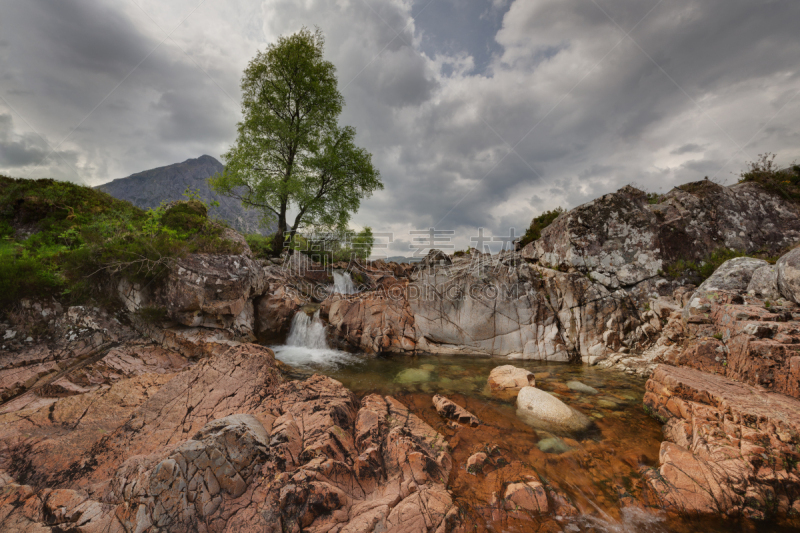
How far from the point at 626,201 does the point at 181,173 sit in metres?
182

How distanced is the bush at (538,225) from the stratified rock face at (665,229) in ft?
15.1

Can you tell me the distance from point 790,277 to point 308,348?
16416mm

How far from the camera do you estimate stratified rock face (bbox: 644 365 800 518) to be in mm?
3912

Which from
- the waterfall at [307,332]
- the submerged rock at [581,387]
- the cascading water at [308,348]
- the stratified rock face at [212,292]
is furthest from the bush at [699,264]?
the stratified rock face at [212,292]

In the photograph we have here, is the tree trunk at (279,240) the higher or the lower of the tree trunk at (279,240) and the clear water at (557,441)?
the higher

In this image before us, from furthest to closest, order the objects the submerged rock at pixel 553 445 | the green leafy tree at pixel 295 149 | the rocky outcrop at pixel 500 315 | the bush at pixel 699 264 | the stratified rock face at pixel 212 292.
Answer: the green leafy tree at pixel 295 149 < the rocky outcrop at pixel 500 315 < the bush at pixel 699 264 < the stratified rock face at pixel 212 292 < the submerged rock at pixel 553 445

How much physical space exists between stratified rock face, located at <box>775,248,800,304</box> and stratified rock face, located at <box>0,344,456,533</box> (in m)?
10.2

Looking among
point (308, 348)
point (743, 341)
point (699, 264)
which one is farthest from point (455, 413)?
point (699, 264)

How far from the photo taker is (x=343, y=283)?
67.5 ft

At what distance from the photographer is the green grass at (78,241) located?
7.70m

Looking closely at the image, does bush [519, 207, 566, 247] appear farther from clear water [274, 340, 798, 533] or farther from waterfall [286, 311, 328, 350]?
waterfall [286, 311, 328, 350]

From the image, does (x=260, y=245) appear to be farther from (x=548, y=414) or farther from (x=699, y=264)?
(x=699, y=264)

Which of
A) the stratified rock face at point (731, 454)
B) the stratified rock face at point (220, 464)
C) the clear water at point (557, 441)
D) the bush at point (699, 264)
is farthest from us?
the bush at point (699, 264)

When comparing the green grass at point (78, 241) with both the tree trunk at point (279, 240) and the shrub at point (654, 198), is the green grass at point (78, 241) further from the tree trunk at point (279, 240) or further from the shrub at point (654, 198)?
the shrub at point (654, 198)
